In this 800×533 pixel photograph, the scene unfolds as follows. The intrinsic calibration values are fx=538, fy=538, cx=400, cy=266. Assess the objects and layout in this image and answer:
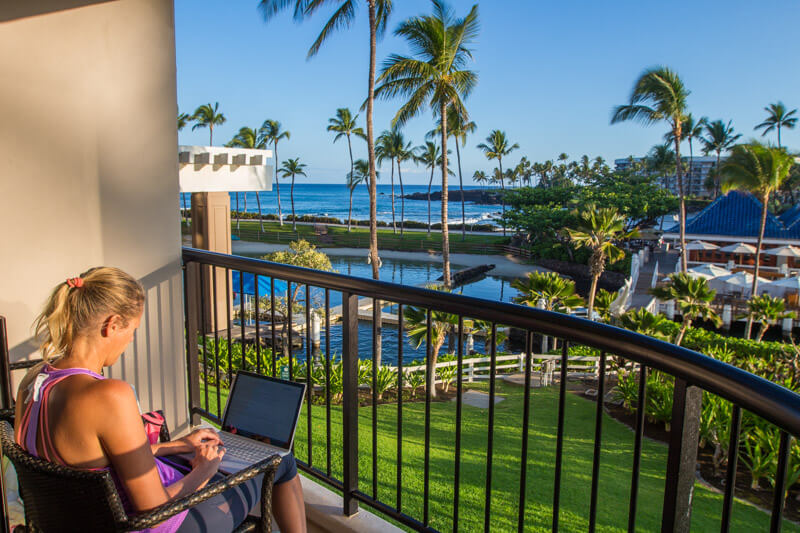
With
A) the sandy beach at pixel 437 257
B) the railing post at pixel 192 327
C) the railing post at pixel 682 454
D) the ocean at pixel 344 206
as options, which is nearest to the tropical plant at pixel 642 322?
the railing post at pixel 192 327

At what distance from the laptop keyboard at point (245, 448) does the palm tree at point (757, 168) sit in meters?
28.0

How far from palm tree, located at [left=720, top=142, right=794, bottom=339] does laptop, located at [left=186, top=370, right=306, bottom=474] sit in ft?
91.5

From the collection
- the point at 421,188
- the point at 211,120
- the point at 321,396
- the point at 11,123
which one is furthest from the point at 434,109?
the point at 421,188

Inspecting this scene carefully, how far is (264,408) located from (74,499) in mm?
715

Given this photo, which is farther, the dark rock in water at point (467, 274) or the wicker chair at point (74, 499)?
the dark rock in water at point (467, 274)

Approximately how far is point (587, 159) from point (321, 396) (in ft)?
282

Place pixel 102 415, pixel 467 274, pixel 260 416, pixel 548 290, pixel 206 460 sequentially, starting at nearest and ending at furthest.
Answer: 1. pixel 102 415
2. pixel 206 460
3. pixel 260 416
4. pixel 548 290
5. pixel 467 274

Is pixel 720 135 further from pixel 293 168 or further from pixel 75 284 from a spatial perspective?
pixel 75 284

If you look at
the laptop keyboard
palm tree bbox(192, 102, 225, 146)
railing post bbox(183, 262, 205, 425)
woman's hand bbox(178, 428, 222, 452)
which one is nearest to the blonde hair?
woman's hand bbox(178, 428, 222, 452)

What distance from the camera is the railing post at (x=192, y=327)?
2665mm

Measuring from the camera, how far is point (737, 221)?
3422 cm

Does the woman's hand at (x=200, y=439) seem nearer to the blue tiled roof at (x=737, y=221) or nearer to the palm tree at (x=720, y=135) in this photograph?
the blue tiled roof at (x=737, y=221)

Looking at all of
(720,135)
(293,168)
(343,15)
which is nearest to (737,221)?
(720,135)

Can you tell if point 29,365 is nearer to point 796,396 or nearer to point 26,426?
point 26,426
